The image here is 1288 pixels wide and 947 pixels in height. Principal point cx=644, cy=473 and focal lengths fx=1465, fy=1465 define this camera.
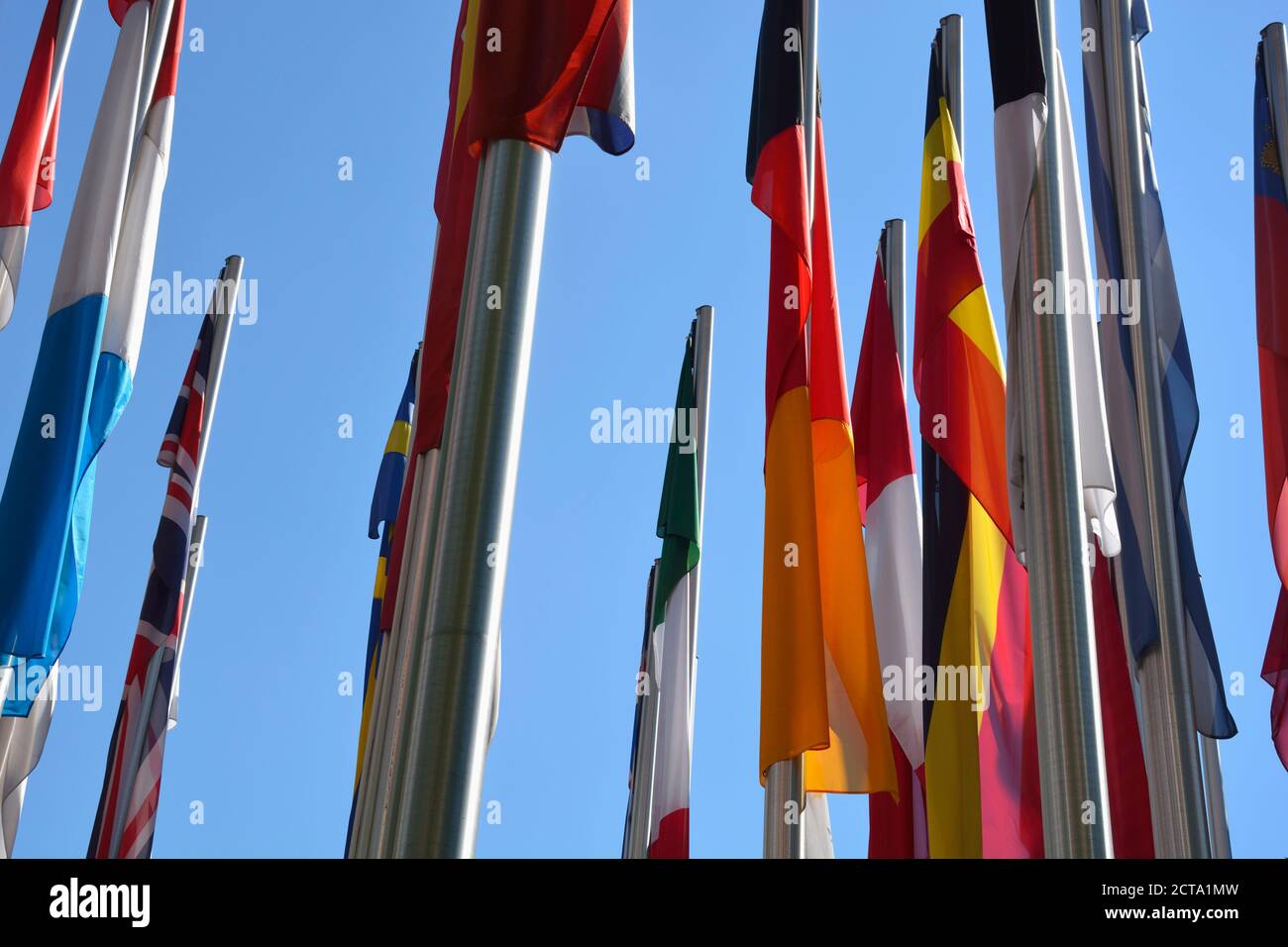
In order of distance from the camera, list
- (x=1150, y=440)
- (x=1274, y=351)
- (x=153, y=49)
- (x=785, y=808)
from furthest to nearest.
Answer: (x=153, y=49) < (x=1274, y=351) < (x=1150, y=440) < (x=785, y=808)

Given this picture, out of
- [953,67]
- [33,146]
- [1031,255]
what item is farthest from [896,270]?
[33,146]

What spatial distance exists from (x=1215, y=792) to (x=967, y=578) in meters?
3.24

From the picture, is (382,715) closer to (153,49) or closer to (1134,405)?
(1134,405)

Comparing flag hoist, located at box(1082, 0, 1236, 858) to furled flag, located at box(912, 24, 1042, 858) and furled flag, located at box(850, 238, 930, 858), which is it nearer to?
furled flag, located at box(912, 24, 1042, 858)

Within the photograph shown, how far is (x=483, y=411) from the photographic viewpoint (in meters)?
6.00

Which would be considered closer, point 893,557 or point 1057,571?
point 1057,571

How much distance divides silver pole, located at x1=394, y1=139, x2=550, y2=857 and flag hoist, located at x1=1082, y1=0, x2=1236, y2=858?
230 inches

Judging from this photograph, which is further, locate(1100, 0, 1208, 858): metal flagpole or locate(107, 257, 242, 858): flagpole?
locate(107, 257, 242, 858): flagpole

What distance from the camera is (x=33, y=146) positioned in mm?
13977

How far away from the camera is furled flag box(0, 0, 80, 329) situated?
1347 centimetres

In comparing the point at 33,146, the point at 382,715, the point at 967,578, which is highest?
the point at 33,146

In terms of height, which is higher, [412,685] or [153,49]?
[153,49]

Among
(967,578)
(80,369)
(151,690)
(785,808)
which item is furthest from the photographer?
(151,690)

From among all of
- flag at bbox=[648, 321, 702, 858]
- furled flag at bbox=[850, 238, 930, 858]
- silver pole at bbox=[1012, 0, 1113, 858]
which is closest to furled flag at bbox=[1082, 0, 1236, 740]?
furled flag at bbox=[850, 238, 930, 858]
